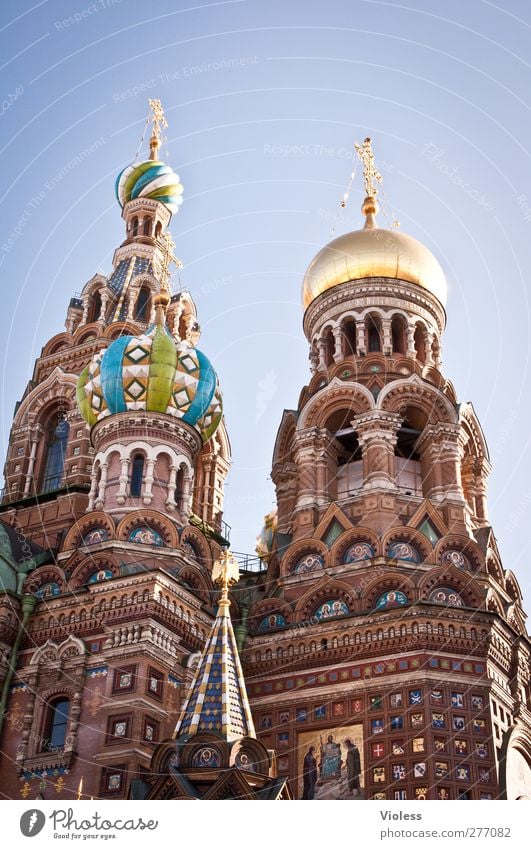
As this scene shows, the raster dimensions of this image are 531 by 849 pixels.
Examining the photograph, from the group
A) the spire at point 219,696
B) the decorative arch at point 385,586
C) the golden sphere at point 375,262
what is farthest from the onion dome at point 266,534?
the spire at point 219,696

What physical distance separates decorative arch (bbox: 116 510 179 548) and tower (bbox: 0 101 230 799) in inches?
0.9

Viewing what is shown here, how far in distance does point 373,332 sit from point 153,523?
6182 millimetres

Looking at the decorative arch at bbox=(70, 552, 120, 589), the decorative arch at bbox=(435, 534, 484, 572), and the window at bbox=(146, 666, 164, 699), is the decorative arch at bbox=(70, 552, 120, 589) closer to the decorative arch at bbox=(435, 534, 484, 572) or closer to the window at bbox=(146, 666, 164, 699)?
the window at bbox=(146, 666, 164, 699)

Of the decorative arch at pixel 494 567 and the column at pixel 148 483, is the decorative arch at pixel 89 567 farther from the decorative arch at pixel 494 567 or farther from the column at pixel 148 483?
the decorative arch at pixel 494 567

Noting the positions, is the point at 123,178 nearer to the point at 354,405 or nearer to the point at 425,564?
the point at 354,405

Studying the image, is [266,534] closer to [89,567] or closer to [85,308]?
[85,308]

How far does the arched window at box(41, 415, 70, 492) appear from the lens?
21.7 meters

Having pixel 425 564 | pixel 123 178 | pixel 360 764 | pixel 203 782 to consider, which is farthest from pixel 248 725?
pixel 123 178

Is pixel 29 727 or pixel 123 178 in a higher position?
pixel 123 178

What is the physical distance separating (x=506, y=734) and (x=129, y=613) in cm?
549

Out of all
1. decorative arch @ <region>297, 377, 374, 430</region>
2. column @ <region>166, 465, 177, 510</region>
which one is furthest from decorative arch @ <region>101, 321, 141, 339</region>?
column @ <region>166, 465, 177, 510</region>

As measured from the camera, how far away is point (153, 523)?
1820 cm
